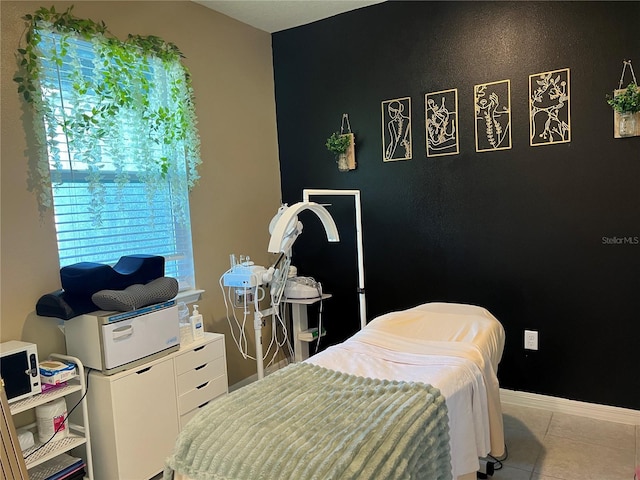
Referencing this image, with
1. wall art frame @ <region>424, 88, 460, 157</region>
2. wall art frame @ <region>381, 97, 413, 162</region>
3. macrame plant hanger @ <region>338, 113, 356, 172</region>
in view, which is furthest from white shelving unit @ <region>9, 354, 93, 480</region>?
wall art frame @ <region>424, 88, 460, 157</region>

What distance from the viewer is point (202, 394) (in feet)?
8.45

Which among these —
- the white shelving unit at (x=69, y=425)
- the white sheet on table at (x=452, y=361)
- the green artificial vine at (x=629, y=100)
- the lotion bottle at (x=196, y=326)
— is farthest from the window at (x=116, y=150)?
the green artificial vine at (x=629, y=100)

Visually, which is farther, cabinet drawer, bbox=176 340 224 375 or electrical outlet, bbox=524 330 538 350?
electrical outlet, bbox=524 330 538 350

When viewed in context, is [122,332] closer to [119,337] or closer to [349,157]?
[119,337]

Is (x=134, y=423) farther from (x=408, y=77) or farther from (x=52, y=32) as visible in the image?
(x=408, y=77)

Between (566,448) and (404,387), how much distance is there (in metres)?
1.39

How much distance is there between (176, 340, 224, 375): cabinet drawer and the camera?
245 centimetres

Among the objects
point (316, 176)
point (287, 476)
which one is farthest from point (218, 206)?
point (287, 476)

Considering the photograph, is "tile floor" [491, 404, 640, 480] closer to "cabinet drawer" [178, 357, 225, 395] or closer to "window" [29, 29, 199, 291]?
"cabinet drawer" [178, 357, 225, 395]

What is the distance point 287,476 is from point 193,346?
4.66 feet

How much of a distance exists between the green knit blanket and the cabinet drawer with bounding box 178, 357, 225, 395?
3.13 ft

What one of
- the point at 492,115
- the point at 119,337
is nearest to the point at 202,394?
the point at 119,337

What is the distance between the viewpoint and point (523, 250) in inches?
109

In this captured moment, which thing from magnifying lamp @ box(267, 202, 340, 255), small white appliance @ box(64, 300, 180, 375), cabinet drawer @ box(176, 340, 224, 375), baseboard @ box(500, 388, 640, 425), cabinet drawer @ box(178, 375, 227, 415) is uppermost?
magnifying lamp @ box(267, 202, 340, 255)
